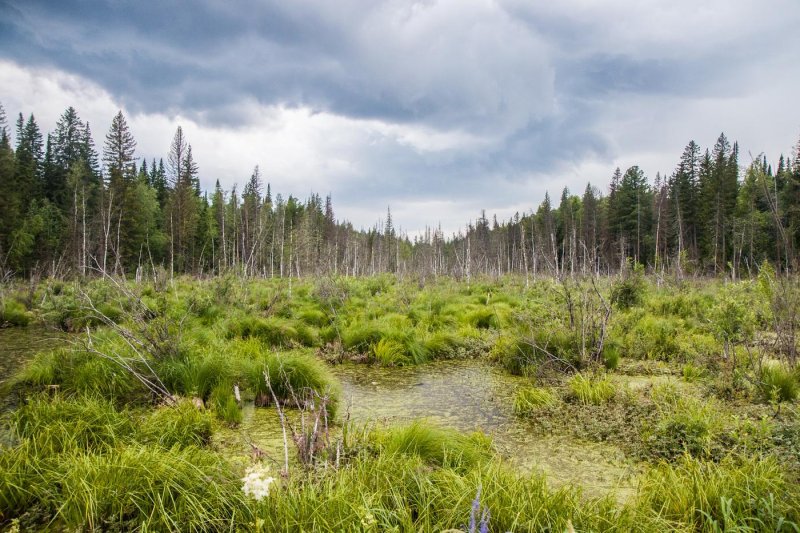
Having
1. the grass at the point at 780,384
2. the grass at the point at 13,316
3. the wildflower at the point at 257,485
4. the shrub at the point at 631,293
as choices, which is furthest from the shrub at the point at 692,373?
the grass at the point at 13,316

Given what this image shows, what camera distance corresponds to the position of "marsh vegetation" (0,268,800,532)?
9.02 feet

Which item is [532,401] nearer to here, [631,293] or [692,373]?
[692,373]

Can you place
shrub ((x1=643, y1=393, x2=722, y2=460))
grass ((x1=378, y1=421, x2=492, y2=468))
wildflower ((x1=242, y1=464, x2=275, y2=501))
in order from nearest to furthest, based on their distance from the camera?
wildflower ((x1=242, y1=464, x2=275, y2=501)) → grass ((x1=378, y1=421, x2=492, y2=468)) → shrub ((x1=643, y1=393, x2=722, y2=460))

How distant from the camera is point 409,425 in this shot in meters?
4.47

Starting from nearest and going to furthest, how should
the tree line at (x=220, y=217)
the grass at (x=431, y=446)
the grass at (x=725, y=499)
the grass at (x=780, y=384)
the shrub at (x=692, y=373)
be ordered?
the grass at (x=725, y=499) < the grass at (x=431, y=446) < the grass at (x=780, y=384) < the shrub at (x=692, y=373) < the tree line at (x=220, y=217)

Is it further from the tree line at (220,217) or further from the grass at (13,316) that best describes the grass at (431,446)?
the tree line at (220,217)

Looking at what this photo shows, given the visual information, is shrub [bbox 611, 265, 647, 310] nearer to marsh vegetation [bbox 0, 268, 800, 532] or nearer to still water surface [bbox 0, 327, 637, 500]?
marsh vegetation [bbox 0, 268, 800, 532]

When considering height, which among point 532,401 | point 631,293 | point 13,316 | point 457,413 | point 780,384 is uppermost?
point 631,293

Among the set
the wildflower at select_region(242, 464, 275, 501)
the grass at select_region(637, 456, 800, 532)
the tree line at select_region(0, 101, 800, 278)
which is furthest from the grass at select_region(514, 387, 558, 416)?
the tree line at select_region(0, 101, 800, 278)

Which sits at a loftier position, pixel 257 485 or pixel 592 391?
pixel 257 485

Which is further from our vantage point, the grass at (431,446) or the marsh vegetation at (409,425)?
the grass at (431,446)

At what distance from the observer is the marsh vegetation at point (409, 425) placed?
2750mm

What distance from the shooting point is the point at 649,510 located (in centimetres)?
283

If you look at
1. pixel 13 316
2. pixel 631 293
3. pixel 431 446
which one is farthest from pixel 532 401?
pixel 13 316
